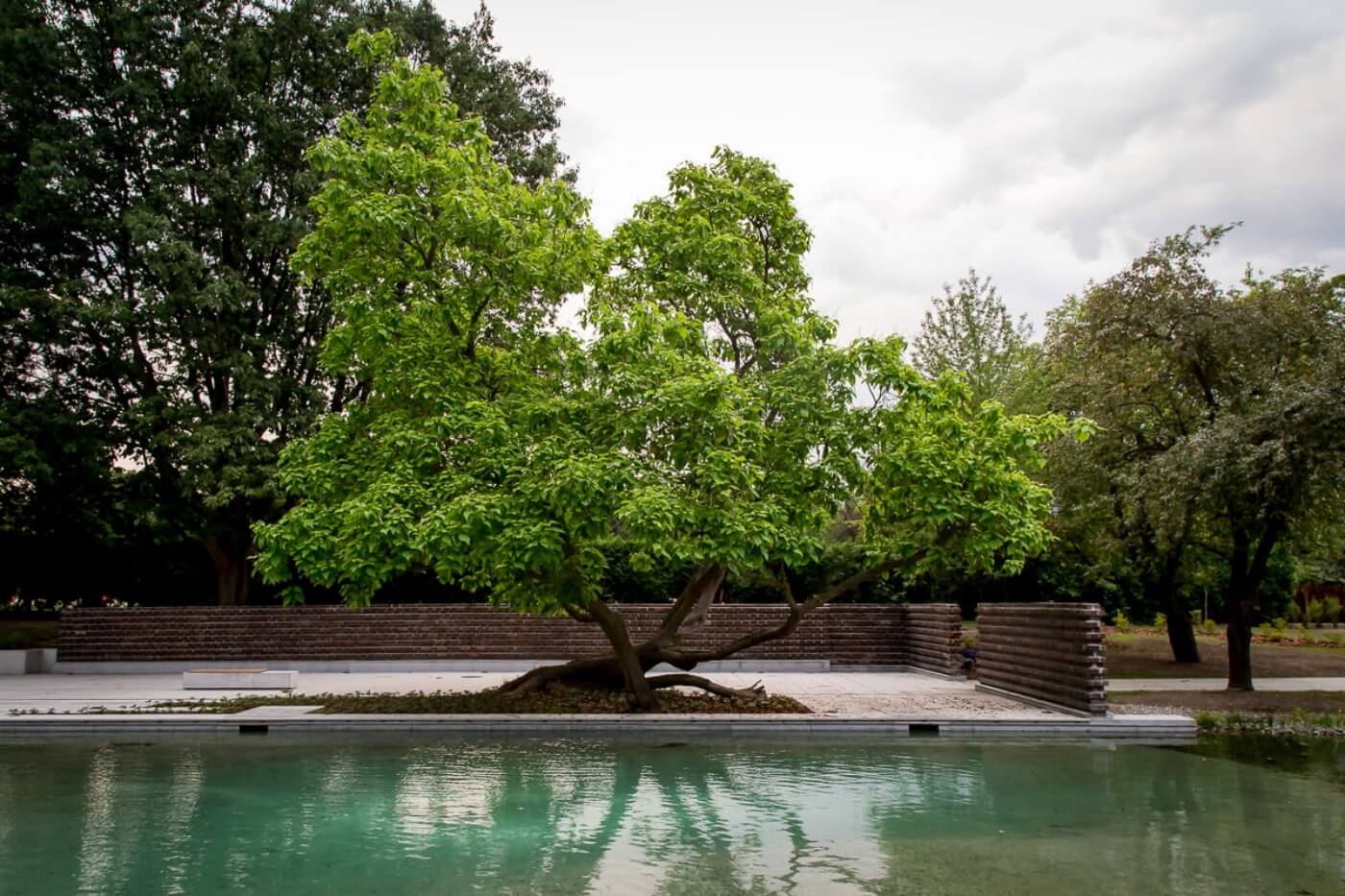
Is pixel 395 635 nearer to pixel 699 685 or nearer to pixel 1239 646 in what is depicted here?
pixel 699 685

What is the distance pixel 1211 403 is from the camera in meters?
18.3

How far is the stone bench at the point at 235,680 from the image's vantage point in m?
18.5

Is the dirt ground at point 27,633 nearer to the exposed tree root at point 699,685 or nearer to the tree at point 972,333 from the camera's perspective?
the exposed tree root at point 699,685

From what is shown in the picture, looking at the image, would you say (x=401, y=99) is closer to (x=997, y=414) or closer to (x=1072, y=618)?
(x=997, y=414)

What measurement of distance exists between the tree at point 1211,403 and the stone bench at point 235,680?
1554cm

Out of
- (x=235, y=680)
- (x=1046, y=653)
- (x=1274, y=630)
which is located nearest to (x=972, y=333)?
(x=1274, y=630)

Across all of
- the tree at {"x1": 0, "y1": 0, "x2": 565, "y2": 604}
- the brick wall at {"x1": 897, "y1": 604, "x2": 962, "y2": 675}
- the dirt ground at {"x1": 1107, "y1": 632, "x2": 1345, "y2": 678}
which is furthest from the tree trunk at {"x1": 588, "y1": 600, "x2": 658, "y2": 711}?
the dirt ground at {"x1": 1107, "y1": 632, "x2": 1345, "y2": 678}

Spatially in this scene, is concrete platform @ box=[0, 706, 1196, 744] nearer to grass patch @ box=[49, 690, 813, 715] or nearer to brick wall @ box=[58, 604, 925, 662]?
grass patch @ box=[49, 690, 813, 715]

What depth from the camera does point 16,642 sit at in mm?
25391

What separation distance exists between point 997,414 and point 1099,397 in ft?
21.3

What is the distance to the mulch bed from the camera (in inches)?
581

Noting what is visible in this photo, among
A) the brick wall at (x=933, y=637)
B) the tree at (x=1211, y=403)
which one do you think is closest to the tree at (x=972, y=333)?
the brick wall at (x=933, y=637)

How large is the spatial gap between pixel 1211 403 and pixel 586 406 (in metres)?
11.9

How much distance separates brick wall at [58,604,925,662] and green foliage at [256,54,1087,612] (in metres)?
8.27
